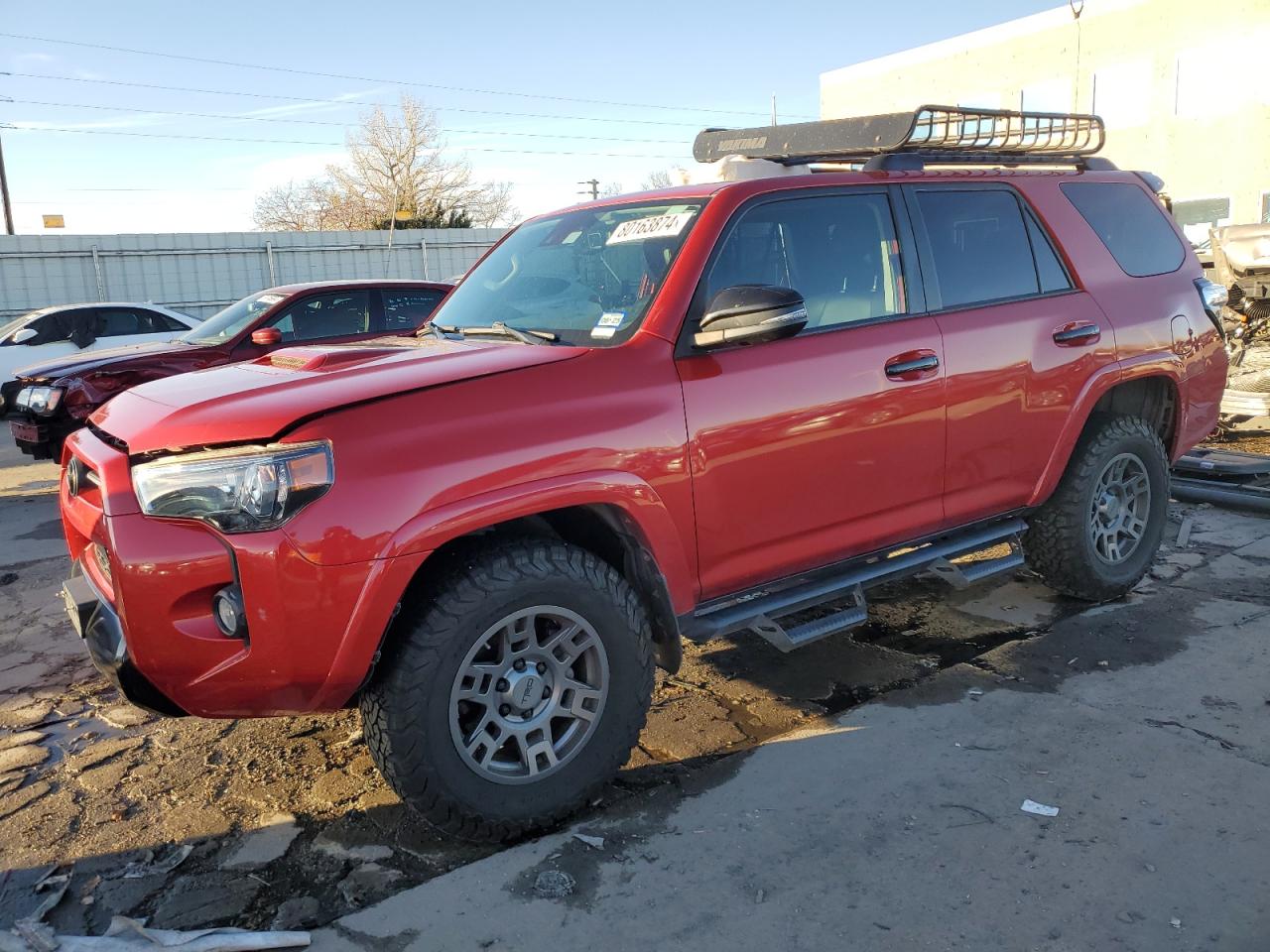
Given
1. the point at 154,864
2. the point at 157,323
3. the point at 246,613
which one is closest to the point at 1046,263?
the point at 246,613

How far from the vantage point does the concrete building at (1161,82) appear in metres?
22.3

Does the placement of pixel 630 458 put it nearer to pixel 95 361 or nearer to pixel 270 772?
pixel 270 772

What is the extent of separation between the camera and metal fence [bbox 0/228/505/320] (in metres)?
20.5

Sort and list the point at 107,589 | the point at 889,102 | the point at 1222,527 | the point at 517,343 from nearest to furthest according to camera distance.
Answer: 1. the point at 107,589
2. the point at 517,343
3. the point at 1222,527
4. the point at 889,102

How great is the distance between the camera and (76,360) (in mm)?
8914

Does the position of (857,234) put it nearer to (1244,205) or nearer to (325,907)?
(325,907)

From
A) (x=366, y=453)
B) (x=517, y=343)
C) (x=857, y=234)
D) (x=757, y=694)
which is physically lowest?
(x=757, y=694)

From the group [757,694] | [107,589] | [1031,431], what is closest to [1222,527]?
[1031,431]

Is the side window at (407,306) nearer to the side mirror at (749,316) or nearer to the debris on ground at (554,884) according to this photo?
the side mirror at (749,316)

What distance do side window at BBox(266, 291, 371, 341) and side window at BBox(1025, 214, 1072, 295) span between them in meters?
5.99

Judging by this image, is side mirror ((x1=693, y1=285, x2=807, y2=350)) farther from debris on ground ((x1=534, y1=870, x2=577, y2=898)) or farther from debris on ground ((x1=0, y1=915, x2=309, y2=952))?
debris on ground ((x1=0, y1=915, x2=309, y2=952))

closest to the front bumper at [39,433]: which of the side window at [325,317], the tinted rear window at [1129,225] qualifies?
the side window at [325,317]

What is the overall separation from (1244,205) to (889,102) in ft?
37.0

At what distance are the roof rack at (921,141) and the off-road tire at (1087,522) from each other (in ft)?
4.32
